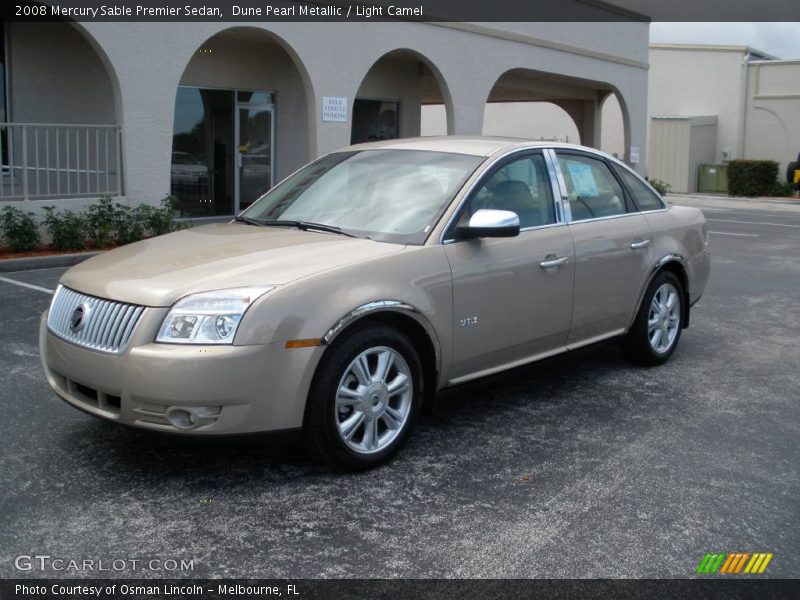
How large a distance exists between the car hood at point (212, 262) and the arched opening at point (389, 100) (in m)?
14.7

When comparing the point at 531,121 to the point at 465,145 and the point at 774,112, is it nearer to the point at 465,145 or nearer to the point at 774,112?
the point at 774,112

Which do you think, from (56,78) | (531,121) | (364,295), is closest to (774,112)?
(531,121)

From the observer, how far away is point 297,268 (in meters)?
4.34

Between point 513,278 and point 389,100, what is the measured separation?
15.4m

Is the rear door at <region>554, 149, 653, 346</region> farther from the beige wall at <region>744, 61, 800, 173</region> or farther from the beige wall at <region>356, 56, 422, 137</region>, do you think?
the beige wall at <region>744, 61, 800, 173</region>

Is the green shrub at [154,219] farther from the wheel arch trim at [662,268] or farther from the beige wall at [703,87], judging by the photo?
the beige wall at [703,87]

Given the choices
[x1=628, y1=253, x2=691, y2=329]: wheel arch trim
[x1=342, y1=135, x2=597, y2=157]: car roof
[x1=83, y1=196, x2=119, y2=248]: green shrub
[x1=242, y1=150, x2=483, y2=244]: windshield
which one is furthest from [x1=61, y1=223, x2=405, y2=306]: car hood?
[x1=83, y1=196, x2=119, y2=248]: green shrub

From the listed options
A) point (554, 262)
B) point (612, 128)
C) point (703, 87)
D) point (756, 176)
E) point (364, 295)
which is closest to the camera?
point (364, 295)

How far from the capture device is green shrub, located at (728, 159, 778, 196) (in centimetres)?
3438

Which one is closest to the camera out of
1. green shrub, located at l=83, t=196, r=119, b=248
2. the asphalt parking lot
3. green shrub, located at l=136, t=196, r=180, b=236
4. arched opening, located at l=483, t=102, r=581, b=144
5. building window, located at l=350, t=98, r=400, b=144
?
the asphalt parking lot

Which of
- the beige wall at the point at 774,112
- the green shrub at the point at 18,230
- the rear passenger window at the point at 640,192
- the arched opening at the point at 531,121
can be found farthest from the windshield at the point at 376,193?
the beige wall at the point at 774,112

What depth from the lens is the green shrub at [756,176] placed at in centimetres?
3438

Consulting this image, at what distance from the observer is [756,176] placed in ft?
113

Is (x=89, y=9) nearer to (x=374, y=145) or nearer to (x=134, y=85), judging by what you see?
(x=134, y=85)
